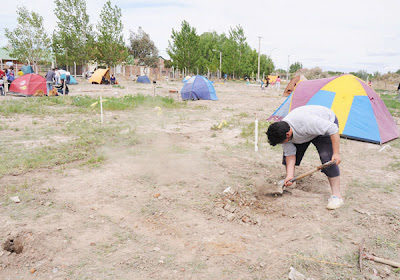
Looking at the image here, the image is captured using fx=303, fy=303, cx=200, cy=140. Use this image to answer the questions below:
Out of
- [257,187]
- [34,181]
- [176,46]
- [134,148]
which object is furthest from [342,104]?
[176,46]

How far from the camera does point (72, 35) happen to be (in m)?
31.5

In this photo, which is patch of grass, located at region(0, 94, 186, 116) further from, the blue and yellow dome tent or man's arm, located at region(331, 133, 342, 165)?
man's arm, located at region(331, 133, 342, 165)

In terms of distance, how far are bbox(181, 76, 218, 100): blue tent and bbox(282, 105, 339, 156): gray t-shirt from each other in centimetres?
1352

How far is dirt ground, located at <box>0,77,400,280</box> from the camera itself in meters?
2.73

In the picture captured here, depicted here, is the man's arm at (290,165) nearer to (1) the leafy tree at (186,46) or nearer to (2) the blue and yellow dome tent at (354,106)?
(2) the blue and yellow dome tent at (354,106)

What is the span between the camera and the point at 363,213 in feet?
12.4

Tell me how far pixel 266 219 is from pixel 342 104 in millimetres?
5826

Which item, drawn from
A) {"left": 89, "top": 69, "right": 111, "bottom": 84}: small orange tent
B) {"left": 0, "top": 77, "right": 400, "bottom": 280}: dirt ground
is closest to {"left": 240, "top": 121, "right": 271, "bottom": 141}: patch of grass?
{"left": 0, "top": 77, "right": 400, "bottom": 280}: dirt ground

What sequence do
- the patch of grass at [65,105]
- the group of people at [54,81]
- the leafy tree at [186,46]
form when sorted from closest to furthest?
the patch of grass at [65,105]
the group of people at [54,81]
the leafy tree at [186,46]

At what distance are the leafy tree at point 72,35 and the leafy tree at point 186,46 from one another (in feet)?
40.7

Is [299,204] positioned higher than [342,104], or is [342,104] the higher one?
[342,104]

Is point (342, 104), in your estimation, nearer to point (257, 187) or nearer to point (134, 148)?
point (257, 187)

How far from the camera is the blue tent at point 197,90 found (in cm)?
1720

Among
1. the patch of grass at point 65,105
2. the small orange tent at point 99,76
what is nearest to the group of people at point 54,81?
the patch of grass at point 65,105
